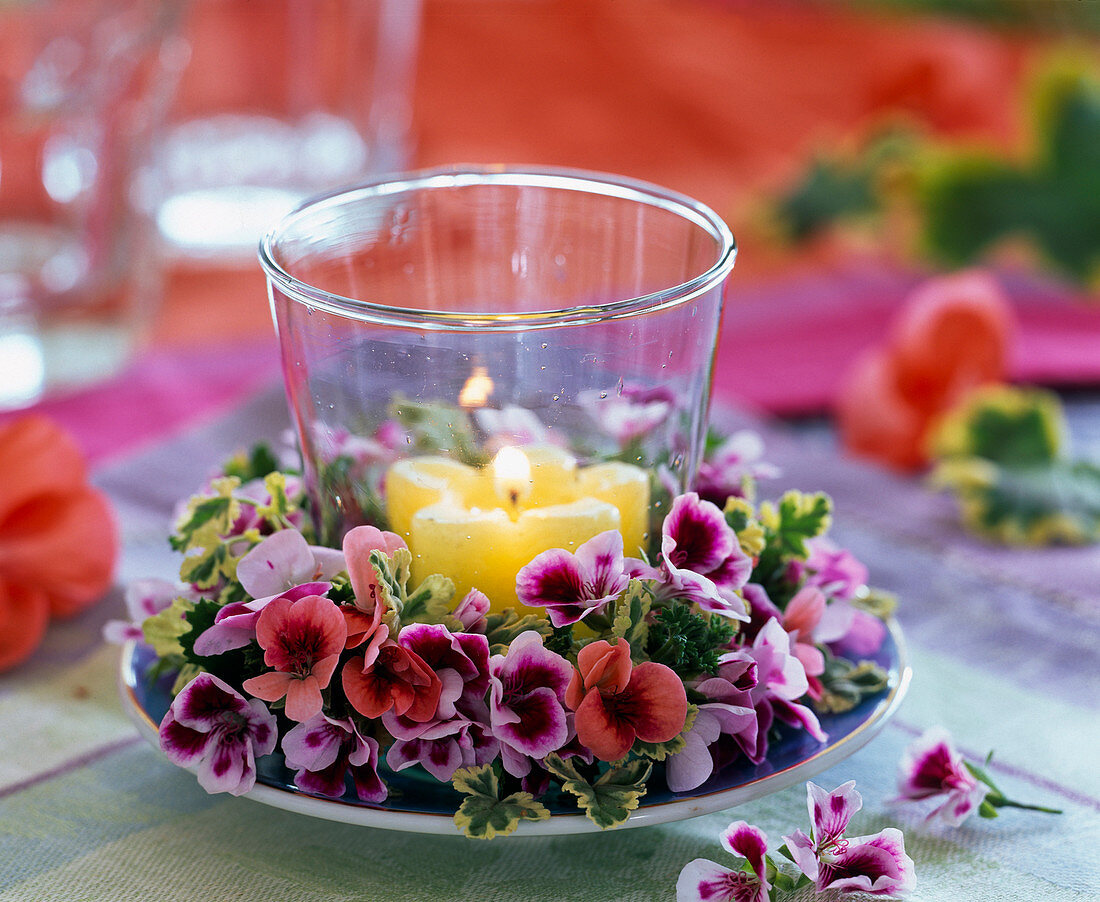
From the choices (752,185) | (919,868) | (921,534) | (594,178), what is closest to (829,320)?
(752,185)

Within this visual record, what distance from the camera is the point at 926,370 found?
0.81m

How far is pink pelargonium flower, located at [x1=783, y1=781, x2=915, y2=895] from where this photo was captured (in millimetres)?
408

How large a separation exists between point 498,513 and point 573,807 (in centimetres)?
10

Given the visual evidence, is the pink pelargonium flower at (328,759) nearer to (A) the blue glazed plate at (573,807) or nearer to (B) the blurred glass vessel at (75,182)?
(A) the blue glazed plate at (573,807)

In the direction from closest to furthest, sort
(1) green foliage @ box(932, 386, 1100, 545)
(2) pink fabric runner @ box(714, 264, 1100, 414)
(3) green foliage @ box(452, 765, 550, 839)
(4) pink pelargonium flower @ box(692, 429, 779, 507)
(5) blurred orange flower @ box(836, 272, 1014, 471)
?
(3) green foliage @ box(452, 765, 550, 839)
(4) pink pelargonium flower @ box(692, 429, 779, 507)
(1) green foliage @ box(932, 386, 1100, 545)
(5) blurred orange flower @ box(836, 272, 1014, 471)
(2) pink fabric runner @ box(714, 264, 1100, 414)

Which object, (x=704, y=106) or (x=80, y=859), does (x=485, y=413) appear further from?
(x=704, y=106)

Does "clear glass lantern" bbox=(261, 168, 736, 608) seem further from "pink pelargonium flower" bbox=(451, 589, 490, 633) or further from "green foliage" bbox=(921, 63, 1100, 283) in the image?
"green foliage" bbox=(921, 63, 1100, 283)

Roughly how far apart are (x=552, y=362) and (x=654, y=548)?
0.32 feet

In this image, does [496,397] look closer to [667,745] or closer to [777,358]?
[667,745]

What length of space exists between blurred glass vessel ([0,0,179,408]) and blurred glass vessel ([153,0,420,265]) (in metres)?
0.15

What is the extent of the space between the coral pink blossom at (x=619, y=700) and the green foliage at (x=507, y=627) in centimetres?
2

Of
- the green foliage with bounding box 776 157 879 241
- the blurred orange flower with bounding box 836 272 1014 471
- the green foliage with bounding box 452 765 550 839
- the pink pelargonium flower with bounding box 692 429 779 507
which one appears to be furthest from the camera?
the green foliage with bounding box 776 157 879 241

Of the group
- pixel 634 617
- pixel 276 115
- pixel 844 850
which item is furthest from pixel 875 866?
pixel 276 115

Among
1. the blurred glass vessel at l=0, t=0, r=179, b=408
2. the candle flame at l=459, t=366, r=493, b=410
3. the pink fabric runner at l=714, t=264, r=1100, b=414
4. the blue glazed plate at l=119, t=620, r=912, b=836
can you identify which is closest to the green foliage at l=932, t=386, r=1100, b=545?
the pink fabric runner at l=714, t=264, r=1100, b=414
